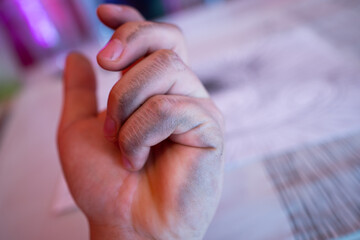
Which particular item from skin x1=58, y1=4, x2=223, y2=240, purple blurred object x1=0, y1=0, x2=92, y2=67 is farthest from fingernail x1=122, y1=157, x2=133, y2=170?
purple blurred object x1=0, y1=0, x2=92, y2=67

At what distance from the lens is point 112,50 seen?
289 millimetres

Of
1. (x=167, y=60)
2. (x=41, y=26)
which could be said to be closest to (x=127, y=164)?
(x=167, y=60)

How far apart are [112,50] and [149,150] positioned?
135 mm

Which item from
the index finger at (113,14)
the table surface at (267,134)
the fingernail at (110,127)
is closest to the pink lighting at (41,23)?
the table surface at (267,134)

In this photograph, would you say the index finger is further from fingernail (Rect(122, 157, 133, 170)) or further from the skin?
fingernail (Rect(122, 157, 133, 170))

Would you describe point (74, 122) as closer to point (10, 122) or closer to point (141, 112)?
point (141, 112)

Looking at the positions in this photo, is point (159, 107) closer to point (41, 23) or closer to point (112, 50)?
point (112, 50)

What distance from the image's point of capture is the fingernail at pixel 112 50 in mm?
286

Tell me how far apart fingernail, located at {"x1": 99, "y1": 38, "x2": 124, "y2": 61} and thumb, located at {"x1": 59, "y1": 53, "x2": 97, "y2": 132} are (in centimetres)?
17

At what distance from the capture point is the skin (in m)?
0.27

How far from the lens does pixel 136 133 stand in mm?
266

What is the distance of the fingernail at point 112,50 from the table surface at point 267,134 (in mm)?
313

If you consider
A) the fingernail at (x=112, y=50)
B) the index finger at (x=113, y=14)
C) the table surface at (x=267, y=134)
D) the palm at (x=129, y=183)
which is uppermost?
the index finger at (x=113, y=14)

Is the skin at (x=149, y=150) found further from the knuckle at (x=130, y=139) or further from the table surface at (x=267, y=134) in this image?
the table surface at (x=267, y=134)
